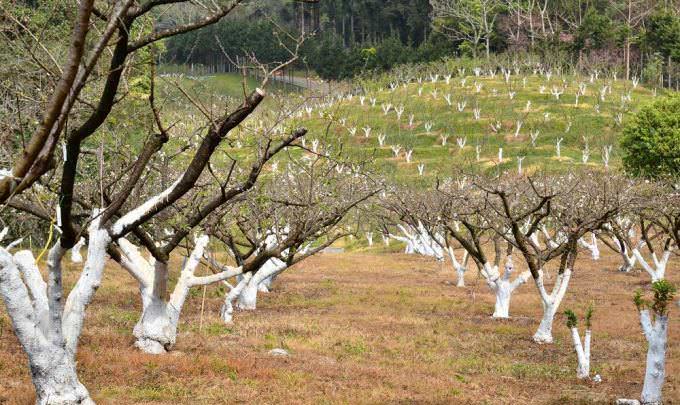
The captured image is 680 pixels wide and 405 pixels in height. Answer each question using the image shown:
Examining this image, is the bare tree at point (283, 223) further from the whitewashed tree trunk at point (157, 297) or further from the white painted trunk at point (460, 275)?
the white painted trunk at point (460, 275)

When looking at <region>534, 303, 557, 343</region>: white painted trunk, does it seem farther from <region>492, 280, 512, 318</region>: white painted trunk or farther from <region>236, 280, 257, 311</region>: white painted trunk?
<region>236, 280, 257, 311</region>: white painted trunk

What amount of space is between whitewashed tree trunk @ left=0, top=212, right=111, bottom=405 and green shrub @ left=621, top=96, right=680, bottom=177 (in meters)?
51.5

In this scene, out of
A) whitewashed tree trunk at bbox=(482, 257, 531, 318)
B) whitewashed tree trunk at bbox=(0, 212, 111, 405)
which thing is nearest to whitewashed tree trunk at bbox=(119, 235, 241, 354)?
whitewashed tree trunk at bbox=(0, 212, 111, 405)

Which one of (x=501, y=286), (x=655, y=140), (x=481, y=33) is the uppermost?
(x=481, y=33)

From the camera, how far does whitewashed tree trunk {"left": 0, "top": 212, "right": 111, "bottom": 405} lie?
11.4 metres

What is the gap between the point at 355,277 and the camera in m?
49.5

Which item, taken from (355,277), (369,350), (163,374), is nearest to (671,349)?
(369,350)

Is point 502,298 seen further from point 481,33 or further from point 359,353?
point 481,33

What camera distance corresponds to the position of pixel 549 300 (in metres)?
26.0

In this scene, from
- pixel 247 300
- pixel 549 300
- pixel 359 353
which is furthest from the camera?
pixel 247 300

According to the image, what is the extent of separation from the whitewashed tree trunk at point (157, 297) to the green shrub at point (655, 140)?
153ft

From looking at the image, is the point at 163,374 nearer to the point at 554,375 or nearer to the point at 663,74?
the point at 554,375

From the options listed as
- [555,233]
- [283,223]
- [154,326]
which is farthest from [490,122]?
[154,326]

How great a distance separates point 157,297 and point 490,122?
85886mm
